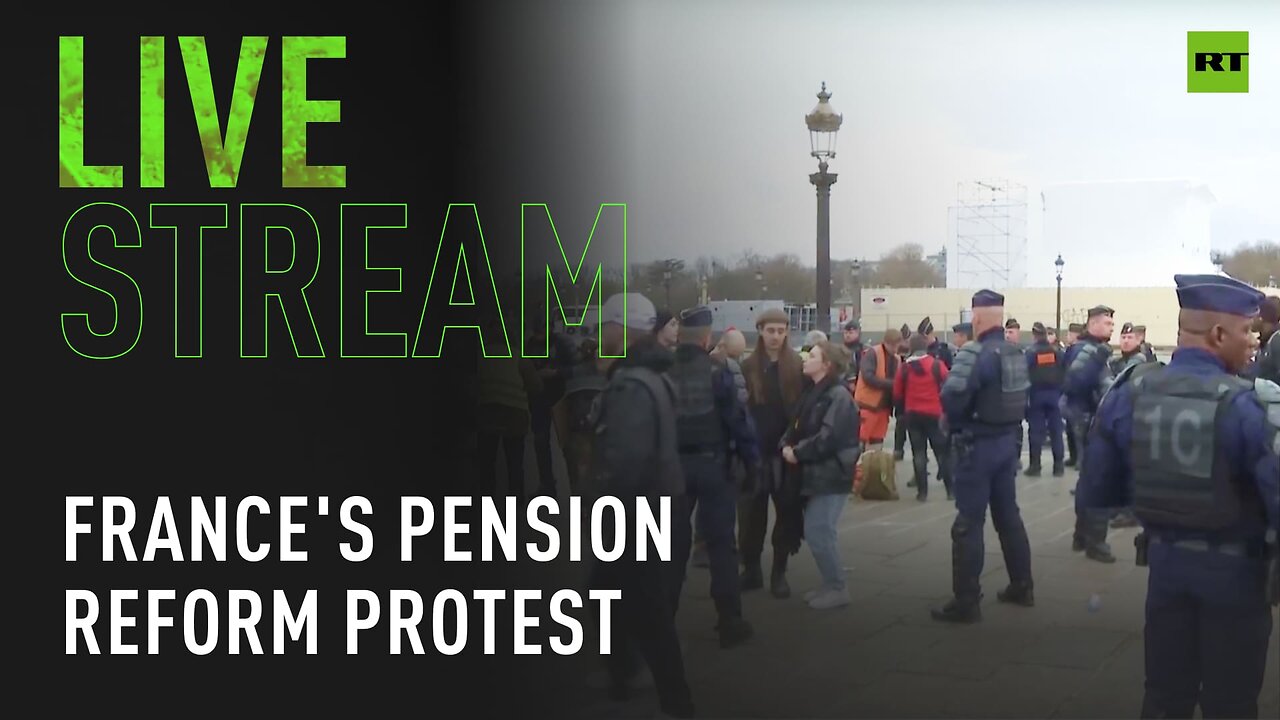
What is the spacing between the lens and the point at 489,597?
3043 millimetres

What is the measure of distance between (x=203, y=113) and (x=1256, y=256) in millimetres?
2515

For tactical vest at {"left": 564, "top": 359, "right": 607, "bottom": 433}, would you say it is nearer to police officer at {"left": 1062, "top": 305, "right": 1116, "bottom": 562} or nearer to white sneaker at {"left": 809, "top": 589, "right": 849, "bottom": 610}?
white sneaker at {"left": 809, "top": 589, "right": 849, "bottom": 610}

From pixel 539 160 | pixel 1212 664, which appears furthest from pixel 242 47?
pixel 1212 664

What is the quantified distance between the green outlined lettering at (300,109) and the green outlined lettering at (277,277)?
97 mm

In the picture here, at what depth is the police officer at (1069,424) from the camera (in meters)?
2.63

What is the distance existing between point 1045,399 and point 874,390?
1.35 feet

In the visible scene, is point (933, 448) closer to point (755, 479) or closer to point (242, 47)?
point (755, 479)

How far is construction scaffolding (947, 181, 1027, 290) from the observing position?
2.70 meters

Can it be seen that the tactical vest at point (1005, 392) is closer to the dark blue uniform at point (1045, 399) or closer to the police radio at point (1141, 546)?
the dark blue uniform at point (1045, 399)

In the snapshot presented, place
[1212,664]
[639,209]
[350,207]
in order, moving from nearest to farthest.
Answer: [1212,664], [639,209], [350,207]

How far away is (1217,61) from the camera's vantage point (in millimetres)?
2668

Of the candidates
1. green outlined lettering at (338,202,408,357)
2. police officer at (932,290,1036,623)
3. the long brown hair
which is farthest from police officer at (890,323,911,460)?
green outlined lettering at (338,202,408,357)

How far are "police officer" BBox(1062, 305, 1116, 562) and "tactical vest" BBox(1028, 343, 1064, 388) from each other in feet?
0.07

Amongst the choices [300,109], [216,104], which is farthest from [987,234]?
[216,104]
